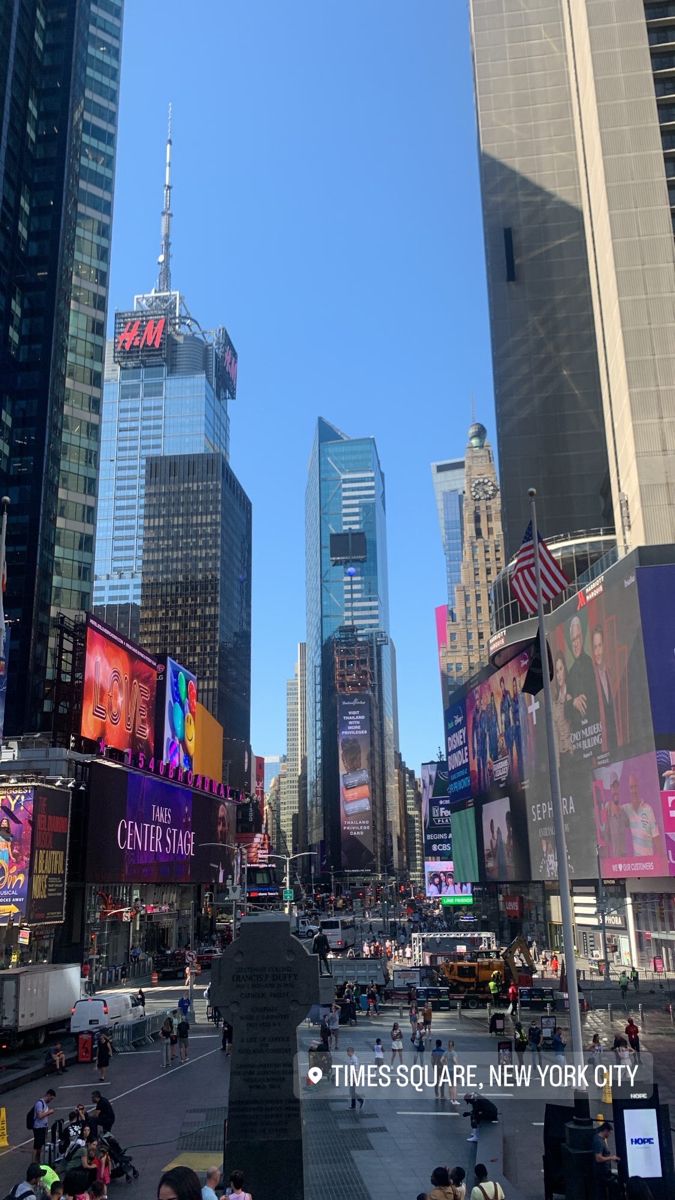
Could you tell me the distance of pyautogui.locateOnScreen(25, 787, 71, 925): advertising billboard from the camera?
143 ft

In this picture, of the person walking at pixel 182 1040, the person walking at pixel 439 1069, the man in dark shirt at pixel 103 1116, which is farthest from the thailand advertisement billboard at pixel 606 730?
the man in dark shirt at pixel 103 1116

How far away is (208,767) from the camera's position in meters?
97.6

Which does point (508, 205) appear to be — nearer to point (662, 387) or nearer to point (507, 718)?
point (662, 387)

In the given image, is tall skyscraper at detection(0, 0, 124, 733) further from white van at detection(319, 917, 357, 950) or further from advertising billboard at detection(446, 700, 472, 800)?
advertising billboard at detection(446, 700, 472, 800)

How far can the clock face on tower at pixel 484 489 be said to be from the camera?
17325 cm

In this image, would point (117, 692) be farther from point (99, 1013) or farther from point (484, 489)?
point (484, 489)

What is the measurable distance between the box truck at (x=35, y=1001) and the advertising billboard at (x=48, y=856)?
7616 mm

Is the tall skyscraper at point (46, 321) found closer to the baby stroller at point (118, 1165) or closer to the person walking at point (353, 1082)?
the person walking at point (353, 1082)

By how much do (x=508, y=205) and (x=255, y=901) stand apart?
87207mm

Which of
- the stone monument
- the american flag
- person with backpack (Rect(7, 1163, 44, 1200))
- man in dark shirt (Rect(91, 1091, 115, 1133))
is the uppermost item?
the american flag

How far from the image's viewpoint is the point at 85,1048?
1224 inches

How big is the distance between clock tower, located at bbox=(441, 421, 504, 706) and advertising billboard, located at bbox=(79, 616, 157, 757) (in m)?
102

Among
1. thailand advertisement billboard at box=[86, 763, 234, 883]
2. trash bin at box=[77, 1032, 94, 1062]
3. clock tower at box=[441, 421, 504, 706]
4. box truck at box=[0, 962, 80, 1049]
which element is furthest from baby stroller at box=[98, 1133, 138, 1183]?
clock tower at box=[441, 421, 504, 706]

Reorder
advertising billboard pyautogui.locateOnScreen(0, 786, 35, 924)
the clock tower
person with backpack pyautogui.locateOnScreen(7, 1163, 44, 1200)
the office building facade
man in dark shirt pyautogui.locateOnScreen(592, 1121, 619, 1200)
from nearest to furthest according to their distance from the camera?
person with backpack pyautogui.locateOnScreen(7, 1163, 44, 1200) < man in dark shirt pyautogui.locateOnScreen(592, 1121, 619, 1200) < advertising billboard pyautogui.locateOnScreen(0, 786, 35, 924) < the clock tower < the office building facade
